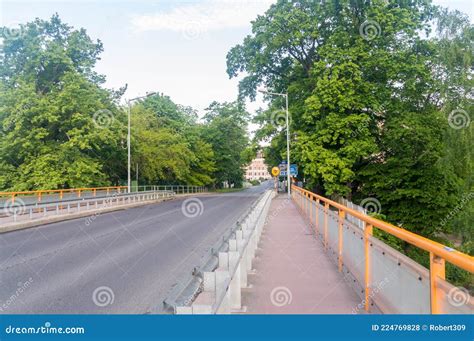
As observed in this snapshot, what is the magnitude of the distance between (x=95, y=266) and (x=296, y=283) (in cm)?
446

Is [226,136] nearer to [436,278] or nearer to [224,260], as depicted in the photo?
[224,260]

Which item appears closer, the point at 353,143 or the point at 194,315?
the point at 194,315

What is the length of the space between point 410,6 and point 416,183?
43.0 feet

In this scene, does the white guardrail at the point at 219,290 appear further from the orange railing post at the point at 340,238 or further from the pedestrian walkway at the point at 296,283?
the orange railing post at the point at 340,238

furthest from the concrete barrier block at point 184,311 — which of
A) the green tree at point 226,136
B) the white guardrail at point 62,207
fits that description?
the green tree at point 226,136

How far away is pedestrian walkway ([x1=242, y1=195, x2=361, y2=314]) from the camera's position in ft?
16.8

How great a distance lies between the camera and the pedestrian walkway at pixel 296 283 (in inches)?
202

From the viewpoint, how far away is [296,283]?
6.29 m

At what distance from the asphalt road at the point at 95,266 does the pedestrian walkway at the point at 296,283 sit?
1.44 meters

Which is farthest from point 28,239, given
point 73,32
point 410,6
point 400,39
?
point 73,32

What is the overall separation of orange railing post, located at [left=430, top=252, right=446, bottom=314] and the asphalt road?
2.16m

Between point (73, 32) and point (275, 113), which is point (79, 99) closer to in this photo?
point (73, 32)

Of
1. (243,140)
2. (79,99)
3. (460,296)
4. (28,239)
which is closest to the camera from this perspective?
Result: (460,296)

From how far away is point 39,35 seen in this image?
113 ft
